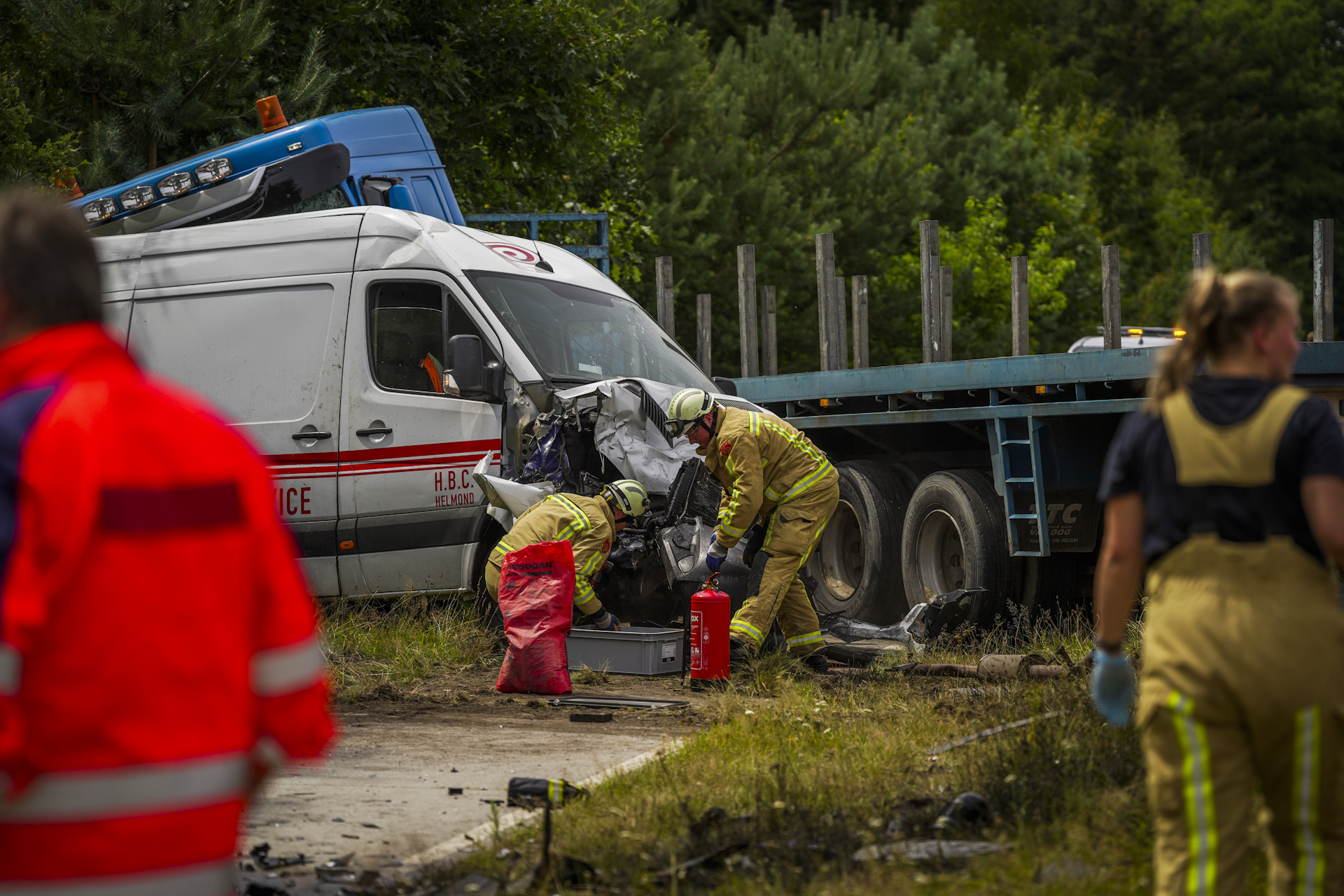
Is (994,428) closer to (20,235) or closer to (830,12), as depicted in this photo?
(20,235)

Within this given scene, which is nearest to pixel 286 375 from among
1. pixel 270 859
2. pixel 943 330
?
pixel 270 859

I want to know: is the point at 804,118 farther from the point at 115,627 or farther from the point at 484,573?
the point at 115,627

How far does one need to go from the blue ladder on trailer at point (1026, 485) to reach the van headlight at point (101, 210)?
6.07 m

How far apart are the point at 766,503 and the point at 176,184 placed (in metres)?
4.70

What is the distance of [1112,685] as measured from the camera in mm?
3277

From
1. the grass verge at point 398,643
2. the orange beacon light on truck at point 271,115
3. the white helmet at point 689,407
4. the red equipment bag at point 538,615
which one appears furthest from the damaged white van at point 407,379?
the orange beacon light on truck at point 271,115

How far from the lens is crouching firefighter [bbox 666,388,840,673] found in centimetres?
792

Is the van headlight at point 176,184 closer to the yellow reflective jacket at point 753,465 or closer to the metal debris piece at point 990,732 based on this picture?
the yellow reflective jacket at point 753,465

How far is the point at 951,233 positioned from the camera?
26.5 m

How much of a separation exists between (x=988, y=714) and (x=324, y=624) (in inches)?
172

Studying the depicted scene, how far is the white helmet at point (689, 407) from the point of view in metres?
7.98

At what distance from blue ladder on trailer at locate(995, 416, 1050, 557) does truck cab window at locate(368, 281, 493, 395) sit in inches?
127

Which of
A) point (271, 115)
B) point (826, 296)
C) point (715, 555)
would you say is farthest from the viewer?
point (826, 296)

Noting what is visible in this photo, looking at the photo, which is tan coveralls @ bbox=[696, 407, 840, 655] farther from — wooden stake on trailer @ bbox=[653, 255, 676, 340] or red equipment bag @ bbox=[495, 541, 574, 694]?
wooden stake on trailer @ bbox=[653, 255, 676, 340]
